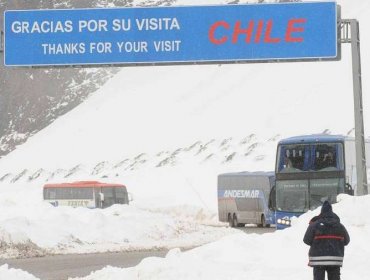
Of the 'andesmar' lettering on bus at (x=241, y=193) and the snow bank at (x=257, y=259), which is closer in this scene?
the snow bank at (x=257, y=259)

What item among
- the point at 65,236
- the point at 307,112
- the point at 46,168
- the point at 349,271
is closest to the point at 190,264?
the point at 349,271

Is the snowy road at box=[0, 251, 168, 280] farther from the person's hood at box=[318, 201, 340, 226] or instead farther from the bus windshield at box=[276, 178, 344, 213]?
the person's hood at box=[318, 201, 340, 226]

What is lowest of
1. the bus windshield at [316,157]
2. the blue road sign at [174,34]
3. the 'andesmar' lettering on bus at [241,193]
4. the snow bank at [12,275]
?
the snow bank at [12,275]

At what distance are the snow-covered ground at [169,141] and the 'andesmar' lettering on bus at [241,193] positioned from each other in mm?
2508

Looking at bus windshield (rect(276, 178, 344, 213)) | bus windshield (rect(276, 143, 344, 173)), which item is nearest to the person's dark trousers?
bus windshield (rect(276, 178, 344, 213))

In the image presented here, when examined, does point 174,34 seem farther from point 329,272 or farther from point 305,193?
point 329,272

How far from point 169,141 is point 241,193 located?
30960 mm

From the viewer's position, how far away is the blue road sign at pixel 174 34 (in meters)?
28.4

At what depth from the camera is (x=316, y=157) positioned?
30750mm

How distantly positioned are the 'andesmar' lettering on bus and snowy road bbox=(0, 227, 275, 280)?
19791mm

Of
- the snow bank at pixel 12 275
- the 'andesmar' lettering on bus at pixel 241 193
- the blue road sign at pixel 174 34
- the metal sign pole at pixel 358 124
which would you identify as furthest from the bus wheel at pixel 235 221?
the snow bank at pixel 12 275

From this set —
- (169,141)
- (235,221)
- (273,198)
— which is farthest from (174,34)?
(169,141)

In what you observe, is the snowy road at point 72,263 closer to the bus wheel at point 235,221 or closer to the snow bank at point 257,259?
the snow bank at point 257,259

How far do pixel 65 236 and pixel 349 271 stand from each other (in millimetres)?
15841
